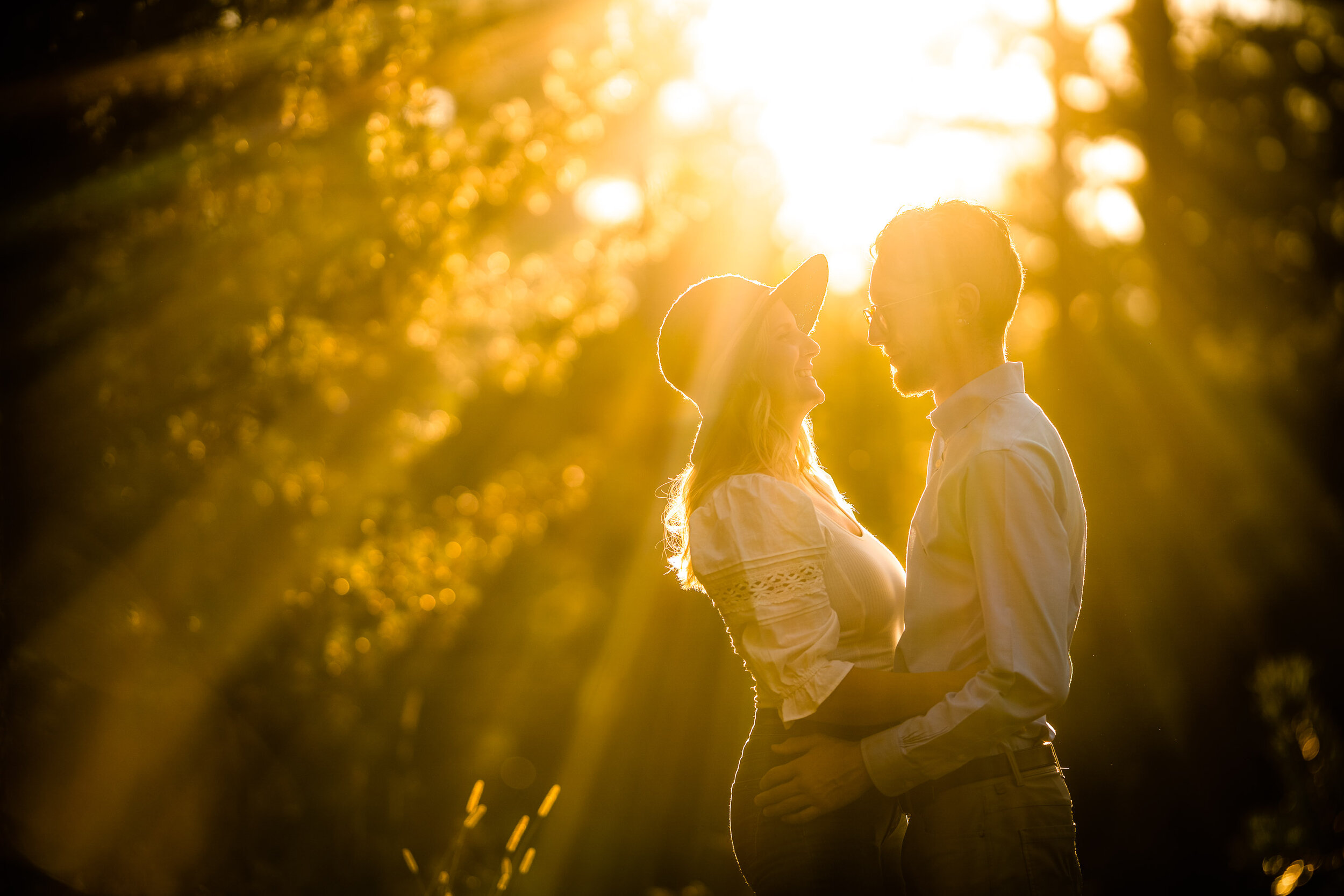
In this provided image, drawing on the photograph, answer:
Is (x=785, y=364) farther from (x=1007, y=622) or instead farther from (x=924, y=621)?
(x=1007, y=622)

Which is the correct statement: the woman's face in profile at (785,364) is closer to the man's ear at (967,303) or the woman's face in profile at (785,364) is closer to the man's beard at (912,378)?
the man's beard at (912,378)

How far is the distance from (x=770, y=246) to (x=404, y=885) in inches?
388

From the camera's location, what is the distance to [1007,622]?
238cm

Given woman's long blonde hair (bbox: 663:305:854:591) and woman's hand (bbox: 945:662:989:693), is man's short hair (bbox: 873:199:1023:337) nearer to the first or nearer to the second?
woman's long blonde hair (bbox: 663:305:854:591)

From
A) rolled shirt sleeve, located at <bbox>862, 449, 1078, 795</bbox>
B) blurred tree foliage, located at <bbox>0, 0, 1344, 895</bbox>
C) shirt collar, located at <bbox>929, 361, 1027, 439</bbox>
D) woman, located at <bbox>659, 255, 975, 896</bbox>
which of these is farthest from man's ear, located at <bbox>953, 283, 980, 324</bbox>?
blurred tree foliage, located at <bbox>0, 0, 1344, 895</bbox>

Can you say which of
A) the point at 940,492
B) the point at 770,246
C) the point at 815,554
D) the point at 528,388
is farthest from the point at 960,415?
the point at 770,246

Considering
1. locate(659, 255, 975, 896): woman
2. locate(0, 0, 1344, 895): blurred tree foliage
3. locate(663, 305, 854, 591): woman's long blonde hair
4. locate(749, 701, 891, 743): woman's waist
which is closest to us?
locate(659, 255, 975, 896): woman

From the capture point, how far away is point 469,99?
5.53 meters

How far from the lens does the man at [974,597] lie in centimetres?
239

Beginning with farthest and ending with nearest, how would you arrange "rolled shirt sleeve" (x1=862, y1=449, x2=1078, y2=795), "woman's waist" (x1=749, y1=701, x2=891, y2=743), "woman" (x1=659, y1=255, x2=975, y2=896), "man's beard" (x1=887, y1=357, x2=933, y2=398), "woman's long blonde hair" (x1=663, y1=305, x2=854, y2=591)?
"woman's long blonde hair" (x1=663, y1=305, x2=854, y2=591), "man's beard" (x1=887, y1=357, x2=933, y2=398), "woman's waist" (x1=749, y1=701, x2=891, y2=743), "woman" (x1=659, y1=255, x2=975, y2=896), "rolled shirt sleeve" (x1=862, y1=449, x2=1078, y2=795)

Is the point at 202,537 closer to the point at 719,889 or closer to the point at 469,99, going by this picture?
the point at 469,99

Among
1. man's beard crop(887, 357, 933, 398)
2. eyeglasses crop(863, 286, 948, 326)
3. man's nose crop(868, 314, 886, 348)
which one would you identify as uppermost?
eyeglasses crop(863, 286, 948, 326)

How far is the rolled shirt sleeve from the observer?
2.37 m

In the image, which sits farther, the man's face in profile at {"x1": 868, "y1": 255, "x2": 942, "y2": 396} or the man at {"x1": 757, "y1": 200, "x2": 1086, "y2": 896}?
the man's face in profile at {"x1": 868, "y1": 255, "x2": 942, "y2": 396}
